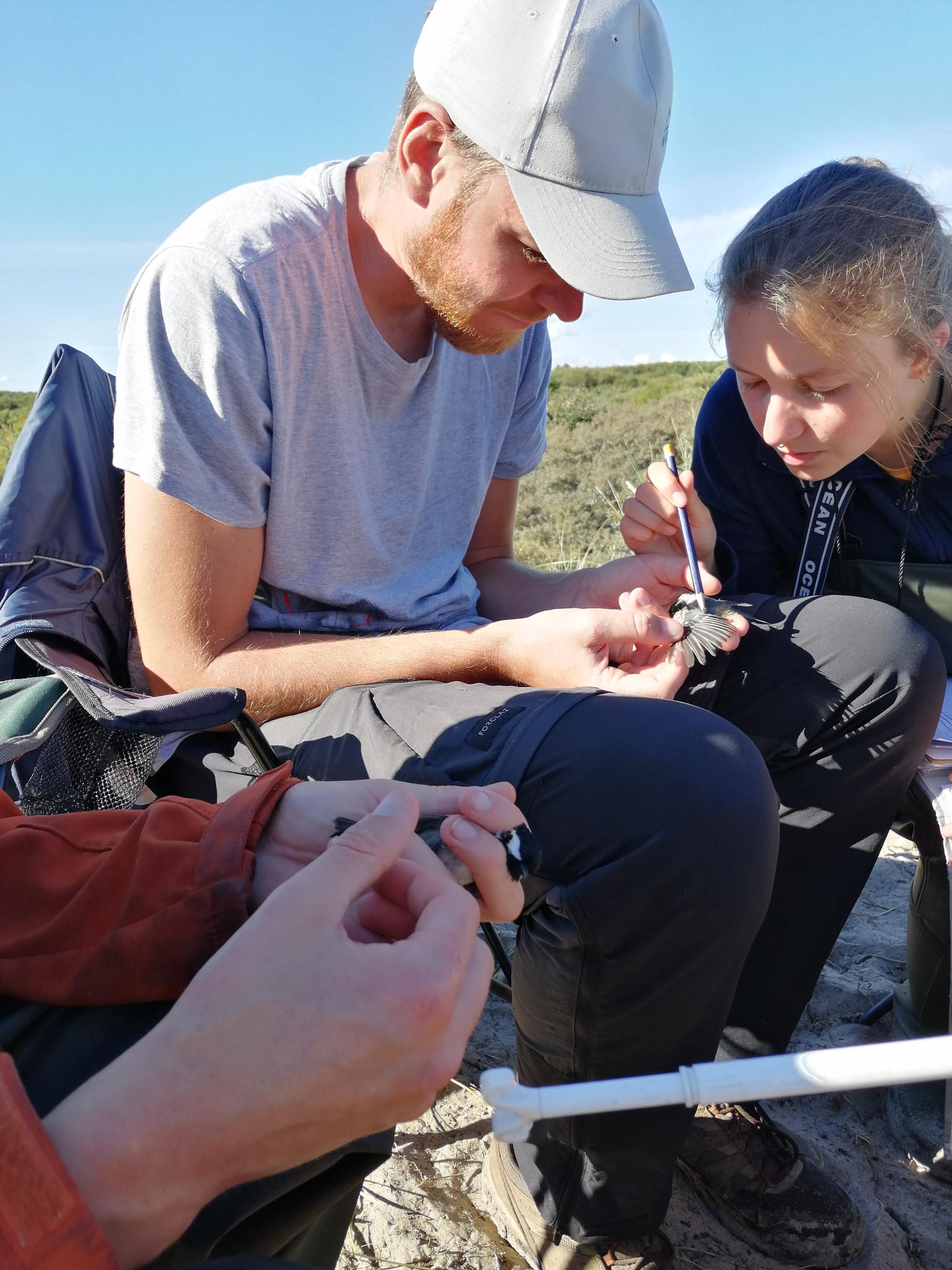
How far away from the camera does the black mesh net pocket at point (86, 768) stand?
1.65 metres

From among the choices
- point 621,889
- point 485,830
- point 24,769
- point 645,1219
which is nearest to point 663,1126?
point 645,1219

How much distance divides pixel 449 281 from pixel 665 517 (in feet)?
2.36

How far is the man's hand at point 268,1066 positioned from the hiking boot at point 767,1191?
1254 millimetres

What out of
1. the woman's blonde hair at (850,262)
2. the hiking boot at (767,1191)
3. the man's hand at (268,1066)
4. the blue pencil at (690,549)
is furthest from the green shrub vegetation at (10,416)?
the man's hand at (268,1066)

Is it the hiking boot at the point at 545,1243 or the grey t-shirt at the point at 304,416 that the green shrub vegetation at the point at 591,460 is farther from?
the hiking boot at the point at 545,1243

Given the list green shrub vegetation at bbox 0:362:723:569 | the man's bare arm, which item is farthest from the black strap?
green shrub vegetation at bbox 0:362:723:569

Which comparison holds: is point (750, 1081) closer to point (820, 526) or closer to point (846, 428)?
point (846, 428)

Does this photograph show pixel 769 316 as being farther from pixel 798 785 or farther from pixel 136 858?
pixel 136 858

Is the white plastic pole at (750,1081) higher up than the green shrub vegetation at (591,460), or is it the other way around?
the white plastic pole at (750,1081)

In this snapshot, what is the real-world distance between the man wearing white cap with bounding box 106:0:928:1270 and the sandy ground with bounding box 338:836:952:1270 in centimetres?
6

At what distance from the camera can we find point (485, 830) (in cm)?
121

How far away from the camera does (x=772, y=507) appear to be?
249cm

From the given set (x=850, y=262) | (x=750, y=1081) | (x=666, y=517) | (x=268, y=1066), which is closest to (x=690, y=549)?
(x=666, y=517)

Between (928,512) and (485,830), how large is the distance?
1.64 m
